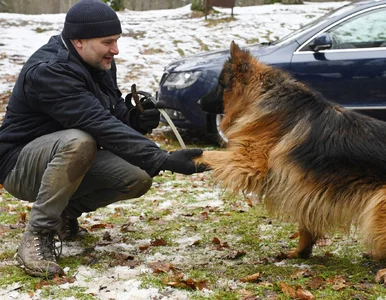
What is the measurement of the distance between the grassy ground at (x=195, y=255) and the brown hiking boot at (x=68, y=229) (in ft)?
0.31

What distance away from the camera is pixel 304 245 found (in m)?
3.95

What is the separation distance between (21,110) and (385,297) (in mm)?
2602

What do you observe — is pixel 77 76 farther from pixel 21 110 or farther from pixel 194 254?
pixel 194 254

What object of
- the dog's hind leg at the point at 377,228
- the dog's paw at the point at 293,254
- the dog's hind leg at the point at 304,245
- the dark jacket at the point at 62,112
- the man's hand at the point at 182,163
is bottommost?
the dog's paw at the point at 293,254

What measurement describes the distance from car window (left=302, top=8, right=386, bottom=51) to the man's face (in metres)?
3.80

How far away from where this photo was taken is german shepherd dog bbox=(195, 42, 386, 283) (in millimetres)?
3362

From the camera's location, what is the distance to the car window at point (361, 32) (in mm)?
6828

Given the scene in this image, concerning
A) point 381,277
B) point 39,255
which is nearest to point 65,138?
point 39,255

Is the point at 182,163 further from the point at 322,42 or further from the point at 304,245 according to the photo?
the point at 322,42

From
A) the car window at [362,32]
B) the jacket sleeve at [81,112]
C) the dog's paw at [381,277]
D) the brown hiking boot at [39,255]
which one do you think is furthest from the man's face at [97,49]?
the car window at [362,32]

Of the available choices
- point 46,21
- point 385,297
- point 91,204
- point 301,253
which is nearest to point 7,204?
point 91,204

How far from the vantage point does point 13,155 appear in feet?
12.4

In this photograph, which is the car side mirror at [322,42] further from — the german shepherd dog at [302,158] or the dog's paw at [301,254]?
the dog's paw at [301,254]

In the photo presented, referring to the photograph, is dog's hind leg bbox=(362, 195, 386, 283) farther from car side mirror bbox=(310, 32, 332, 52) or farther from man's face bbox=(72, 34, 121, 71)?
car side mirror bbox=(310, 32, 332, 52)
